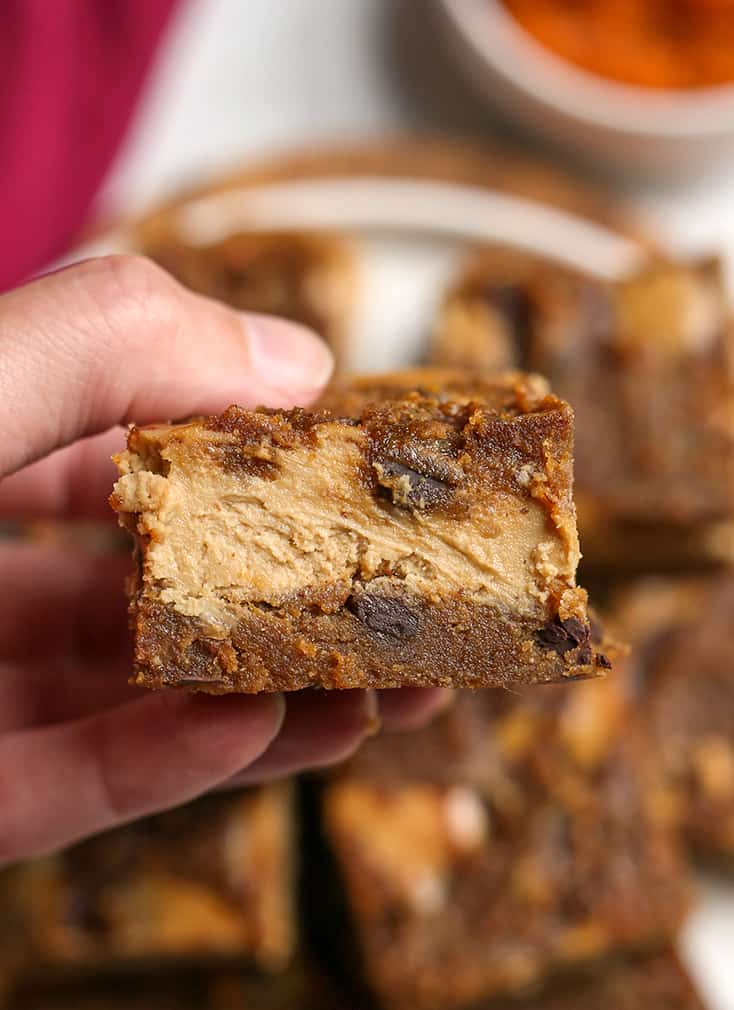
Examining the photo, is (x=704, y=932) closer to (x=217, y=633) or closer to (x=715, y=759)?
(x=715, y=759)

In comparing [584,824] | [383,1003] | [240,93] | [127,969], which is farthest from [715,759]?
[240,93]

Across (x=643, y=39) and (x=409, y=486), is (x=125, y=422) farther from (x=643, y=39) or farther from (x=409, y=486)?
(x=643, y=39)

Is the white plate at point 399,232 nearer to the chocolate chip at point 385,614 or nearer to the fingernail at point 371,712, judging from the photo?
the fingernail at point 371,712

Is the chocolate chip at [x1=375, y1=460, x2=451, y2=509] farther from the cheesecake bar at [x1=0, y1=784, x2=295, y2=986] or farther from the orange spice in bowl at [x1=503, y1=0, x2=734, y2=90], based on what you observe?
the orange spice in bowl at [x1=503, y1=0, x2=734, y2=90]

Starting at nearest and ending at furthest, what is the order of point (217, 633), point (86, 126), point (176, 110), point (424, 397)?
point (217, 633), point (424, 397), point (86, 126), point (176, 110)

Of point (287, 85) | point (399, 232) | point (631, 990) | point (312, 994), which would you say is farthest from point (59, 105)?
point (631, 990)

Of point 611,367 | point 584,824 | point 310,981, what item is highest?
point 611,367

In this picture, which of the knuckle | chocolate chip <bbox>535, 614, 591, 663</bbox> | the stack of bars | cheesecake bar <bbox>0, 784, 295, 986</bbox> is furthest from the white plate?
chocolate chip <bbox>535, 614, 591, 663</bbox>
